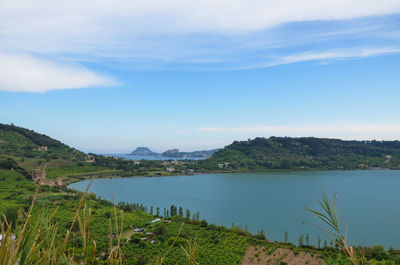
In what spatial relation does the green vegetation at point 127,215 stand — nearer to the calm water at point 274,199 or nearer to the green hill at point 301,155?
the green hill at point 301,155

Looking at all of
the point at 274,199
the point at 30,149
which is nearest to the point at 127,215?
the point at 274,199

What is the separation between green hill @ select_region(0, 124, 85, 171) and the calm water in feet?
55.8

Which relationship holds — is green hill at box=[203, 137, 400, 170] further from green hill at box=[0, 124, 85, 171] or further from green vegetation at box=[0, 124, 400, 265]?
green hill at box=[0, 124, 85, 171]

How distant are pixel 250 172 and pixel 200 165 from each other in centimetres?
2599

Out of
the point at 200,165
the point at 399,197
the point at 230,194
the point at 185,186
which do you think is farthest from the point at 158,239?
the point at 200,165

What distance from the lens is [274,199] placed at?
63500 mm

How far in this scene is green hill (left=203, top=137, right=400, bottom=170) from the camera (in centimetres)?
12525

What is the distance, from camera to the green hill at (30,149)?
7881 cm

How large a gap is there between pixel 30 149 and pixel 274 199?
84.9 m

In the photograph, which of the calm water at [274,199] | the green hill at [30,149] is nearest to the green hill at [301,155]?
the calm water at [274,199]

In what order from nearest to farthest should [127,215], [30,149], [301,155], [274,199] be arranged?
[127,215], [274,199], [30,149], [301,155]

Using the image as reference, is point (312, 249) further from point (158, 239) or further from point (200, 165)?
point (200, 165)

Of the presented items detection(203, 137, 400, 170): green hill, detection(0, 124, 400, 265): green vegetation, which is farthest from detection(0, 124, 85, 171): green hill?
detection(203, 137, 400, 170): green hill

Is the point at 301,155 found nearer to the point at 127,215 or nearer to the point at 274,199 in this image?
the point at 274,199
